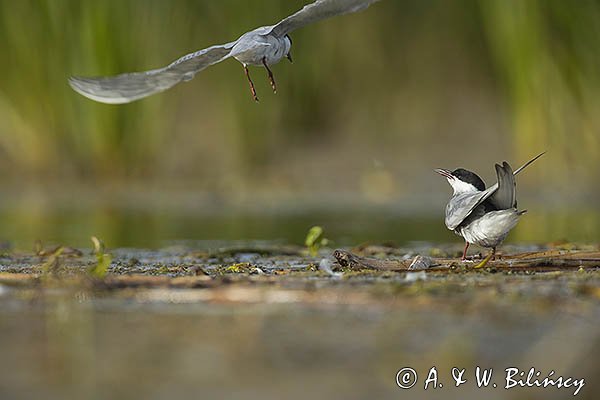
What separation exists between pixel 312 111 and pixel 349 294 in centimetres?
1043

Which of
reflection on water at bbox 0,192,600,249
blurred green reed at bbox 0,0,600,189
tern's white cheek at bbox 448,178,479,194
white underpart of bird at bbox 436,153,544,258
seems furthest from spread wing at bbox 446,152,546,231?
blurred green reed at bbox 0,0,600,189

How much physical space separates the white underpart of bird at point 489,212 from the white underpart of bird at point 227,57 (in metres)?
0.91

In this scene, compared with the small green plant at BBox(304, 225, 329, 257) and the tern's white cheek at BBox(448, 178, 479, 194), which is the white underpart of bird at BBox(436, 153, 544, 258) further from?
the small green plant at BBox(304, 225, 329, 257)

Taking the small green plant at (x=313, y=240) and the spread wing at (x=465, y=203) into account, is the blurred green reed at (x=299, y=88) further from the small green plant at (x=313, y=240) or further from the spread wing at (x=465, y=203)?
the spread wing at (x=465, y=203)

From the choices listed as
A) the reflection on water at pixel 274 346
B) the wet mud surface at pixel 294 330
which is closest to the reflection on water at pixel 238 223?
the wet mud surface at pixel 294 330

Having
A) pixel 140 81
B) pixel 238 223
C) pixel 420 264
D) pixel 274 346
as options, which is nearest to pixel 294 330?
pixel 274 346

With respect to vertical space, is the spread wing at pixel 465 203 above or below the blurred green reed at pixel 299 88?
below

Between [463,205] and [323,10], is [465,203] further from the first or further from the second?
[323,10]

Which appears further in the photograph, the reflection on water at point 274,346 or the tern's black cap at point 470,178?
the tern's black cap at point 470,178

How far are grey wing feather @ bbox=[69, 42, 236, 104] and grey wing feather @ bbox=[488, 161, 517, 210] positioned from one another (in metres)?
1.30

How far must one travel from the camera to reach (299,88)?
43.7ft

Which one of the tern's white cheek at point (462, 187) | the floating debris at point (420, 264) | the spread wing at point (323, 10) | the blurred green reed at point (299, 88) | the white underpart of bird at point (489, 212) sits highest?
the blurred green reed at point (299, 88)

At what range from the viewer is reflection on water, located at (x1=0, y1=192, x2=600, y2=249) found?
7.24 meters

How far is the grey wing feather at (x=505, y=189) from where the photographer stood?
4.34 m
